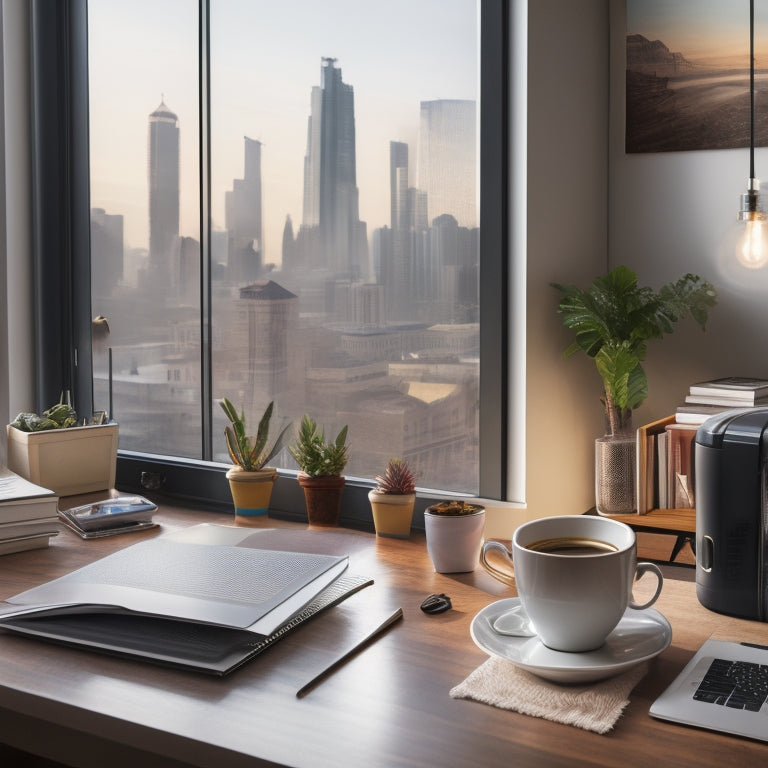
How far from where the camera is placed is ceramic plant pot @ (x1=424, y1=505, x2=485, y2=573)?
1.18m

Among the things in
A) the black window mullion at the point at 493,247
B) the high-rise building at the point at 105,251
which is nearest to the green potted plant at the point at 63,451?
the high-rise building at the point at 105,251

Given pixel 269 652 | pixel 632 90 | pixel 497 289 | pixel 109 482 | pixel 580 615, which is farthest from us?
pixel 109 482

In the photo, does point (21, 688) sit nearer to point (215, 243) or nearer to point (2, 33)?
point (215, 243)

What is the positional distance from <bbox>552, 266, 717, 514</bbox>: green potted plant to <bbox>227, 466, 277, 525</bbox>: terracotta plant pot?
0.56 m

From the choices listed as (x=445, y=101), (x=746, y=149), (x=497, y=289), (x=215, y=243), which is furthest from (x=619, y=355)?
(x=215, y=243)

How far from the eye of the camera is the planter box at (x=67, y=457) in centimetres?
160

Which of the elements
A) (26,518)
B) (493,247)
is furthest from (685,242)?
(26,518)

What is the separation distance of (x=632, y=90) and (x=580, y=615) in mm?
1041

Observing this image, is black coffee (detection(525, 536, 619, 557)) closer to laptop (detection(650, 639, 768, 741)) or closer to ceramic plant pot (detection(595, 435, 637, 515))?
laptop (detection(650, 639, 768, 741))

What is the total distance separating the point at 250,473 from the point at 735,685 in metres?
0.91

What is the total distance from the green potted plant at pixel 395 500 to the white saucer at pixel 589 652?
16.5 inches

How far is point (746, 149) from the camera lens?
1.43 meters

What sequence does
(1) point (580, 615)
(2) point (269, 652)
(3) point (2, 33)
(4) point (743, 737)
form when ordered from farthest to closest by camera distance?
1. (3) point (2, 33)
2. (2) point (269, 652)
3. (1) point (580, 615)
4. (4) point (743, 737)

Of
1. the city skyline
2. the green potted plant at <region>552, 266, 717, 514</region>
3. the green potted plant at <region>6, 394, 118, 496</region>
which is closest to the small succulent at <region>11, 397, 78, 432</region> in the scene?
the green potted plant at <region>6, 394, 118, 496</region>
